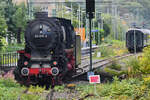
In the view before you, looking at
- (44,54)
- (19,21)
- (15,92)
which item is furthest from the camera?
(19,21)

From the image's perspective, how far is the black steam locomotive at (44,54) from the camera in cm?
1194

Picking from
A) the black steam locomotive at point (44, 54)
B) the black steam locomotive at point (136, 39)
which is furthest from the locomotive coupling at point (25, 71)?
the black steam locomotive at point (136, 39)

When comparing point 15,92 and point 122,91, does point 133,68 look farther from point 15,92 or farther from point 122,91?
point 15,92

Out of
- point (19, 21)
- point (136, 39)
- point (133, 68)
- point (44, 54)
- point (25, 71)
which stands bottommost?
point (136, 39)

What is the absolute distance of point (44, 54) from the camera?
12.2 m

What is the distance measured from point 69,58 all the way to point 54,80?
151cm

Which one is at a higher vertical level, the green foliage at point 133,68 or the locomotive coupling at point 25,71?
the locomotive coupling at point 25,71

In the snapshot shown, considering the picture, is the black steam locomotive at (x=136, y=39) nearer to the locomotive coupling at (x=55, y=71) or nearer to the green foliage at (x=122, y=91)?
the locomotive coupling at (x=55, y=71)

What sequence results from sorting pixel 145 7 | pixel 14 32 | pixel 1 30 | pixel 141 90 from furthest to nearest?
pixel 145 7 < pixel 14 32 < pixel 1 30 < pixel 141 90

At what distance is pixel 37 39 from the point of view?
39.6 ft

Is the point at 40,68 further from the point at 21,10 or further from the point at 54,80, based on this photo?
the point at 21,10

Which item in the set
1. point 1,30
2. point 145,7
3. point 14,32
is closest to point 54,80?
point 1,30

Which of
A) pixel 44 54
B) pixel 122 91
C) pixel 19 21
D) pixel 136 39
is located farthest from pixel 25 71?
pixel 19 21

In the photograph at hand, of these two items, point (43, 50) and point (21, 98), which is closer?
point (21, 98)
